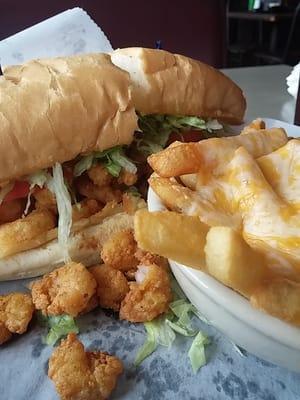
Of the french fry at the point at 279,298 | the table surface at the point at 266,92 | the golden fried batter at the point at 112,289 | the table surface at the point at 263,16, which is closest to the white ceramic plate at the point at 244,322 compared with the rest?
the french fry at the point at 279,298

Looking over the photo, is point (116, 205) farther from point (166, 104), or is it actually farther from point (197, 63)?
point (197, 63)

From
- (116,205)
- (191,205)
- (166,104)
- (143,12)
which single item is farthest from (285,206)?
(143,12)

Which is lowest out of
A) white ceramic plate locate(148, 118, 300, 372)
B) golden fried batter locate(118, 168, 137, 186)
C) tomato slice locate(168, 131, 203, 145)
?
tomato slice locate(168, 131, 203, 145)

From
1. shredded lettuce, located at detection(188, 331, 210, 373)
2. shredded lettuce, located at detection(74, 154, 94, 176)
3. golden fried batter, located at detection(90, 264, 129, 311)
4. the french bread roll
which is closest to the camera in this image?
shredded lettuce, located at detection(188, 331, 210, 373)

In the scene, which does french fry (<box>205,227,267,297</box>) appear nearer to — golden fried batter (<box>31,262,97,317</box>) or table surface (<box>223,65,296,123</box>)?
golden fried batter (<box>31,262,97,317</box>)

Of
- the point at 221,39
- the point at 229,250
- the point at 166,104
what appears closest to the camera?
the point at 229,250

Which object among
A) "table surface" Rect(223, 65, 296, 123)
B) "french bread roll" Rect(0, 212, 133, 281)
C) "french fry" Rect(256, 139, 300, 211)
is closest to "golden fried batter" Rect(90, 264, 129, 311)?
"french bread roll" Rect(0, 212, 133, 281)
